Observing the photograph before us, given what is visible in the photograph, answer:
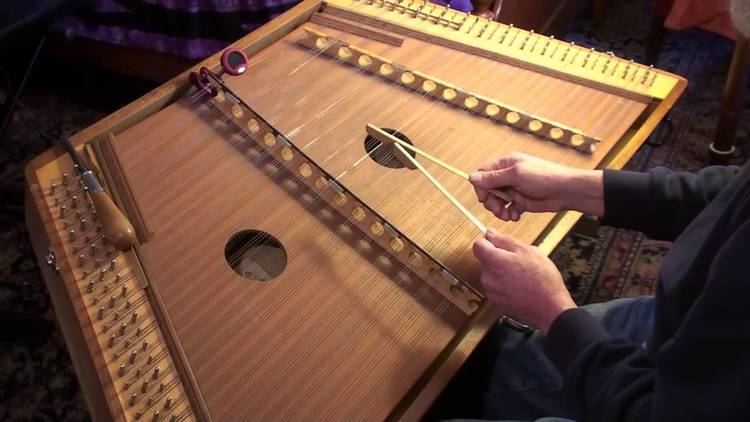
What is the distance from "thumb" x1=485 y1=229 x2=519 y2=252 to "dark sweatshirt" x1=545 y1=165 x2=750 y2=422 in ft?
0.37

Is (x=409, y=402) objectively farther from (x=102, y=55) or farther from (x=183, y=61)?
(x=102, y=55)

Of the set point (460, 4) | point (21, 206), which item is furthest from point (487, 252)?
point (21, 206)

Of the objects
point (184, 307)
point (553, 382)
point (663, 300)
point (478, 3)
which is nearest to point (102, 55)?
point (478, 3)

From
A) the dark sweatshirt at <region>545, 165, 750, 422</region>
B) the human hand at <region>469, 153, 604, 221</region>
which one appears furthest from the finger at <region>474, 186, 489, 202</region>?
the dark sweatshirt at <region>545, 165, 750, 422</region>

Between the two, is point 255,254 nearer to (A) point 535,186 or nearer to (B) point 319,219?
(B) point 319,219

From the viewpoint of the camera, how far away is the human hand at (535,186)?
1.02 meters

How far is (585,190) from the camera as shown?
1.05 metres

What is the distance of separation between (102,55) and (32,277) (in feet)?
2.29

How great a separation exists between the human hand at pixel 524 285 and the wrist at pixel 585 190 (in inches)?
5.7

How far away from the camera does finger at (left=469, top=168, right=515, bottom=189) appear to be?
1012 millimetres

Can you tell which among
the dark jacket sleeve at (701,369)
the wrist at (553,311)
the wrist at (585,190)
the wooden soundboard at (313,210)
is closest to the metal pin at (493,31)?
the wooden soundboard at (313,210)

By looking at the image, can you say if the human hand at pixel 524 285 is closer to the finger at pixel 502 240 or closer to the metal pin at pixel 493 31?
the finger at pixel 502 240

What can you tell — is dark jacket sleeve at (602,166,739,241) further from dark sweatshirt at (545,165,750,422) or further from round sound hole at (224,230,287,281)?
round sound hole at (224,230,287,281)

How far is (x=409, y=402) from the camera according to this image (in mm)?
869
